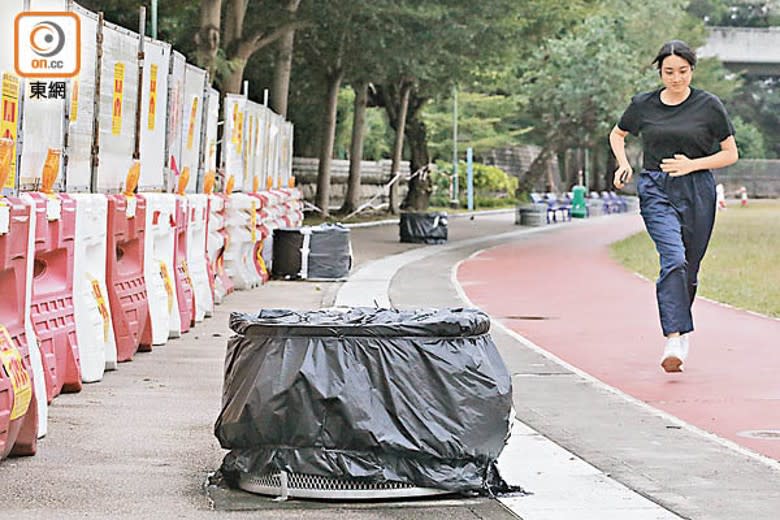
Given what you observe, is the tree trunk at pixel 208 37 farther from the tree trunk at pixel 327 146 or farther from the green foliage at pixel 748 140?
the green foliage at pixel 748 140

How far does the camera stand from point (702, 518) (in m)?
6.57

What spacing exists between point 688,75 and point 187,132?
287 inches

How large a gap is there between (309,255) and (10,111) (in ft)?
40.4

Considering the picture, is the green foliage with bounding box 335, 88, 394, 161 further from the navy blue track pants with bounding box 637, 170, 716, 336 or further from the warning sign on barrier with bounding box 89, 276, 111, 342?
the warning sign on barrier with bounding box 89, 276, 111, 342

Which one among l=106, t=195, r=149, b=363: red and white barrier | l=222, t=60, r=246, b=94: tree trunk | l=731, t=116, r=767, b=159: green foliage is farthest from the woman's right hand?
l=731, t=116, r=767, b=159: green foliage

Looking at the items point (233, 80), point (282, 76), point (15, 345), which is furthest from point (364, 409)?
point (282, 76)

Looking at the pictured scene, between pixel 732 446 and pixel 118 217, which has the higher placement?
pixel 118 217

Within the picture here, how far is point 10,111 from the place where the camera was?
9.52 meters

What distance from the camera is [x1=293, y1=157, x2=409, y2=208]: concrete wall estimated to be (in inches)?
1940

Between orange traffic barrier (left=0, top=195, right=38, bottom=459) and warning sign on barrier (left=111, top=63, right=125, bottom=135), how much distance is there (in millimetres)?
5251

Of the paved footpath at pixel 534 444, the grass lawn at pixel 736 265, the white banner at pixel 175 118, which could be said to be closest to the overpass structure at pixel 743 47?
the grass lawn at pixel 736 265

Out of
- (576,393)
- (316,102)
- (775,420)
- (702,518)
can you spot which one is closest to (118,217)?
(576,393)

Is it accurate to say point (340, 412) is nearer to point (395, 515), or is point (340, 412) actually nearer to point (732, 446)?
point (395, 515)

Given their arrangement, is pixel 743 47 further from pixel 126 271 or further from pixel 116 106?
pixel 126 271
